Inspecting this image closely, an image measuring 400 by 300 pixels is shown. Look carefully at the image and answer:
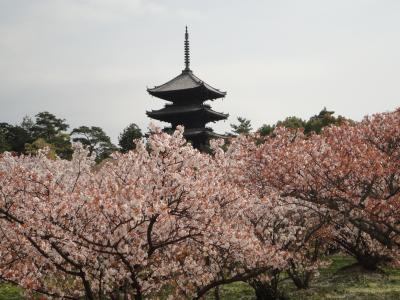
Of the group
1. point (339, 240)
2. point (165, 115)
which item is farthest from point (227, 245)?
point (165, 115)

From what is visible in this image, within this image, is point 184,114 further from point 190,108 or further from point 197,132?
point 197,132

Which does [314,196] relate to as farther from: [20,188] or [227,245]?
[20,188]

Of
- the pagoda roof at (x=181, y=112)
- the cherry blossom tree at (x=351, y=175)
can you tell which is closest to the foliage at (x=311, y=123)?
the pagoda roof at (x=181, y=112)

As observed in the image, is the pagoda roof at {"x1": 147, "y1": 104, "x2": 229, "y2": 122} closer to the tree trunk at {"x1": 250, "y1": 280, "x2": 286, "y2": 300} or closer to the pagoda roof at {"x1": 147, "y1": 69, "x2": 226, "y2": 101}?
the pagoda roof at {"x1": 147, "y1": 69, "x2": 226, "y2": 101}

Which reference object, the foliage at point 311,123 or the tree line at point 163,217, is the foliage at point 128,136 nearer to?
the foliage at point 311,123

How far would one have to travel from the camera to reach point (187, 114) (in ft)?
171

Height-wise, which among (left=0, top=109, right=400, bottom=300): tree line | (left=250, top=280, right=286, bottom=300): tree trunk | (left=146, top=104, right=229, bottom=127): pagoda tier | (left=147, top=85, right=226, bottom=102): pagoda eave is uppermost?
(left=147, top=85, right=226, bottom=102): pagoda eave

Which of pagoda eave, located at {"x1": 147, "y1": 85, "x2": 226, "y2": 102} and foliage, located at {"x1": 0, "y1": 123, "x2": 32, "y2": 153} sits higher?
pagoda eave, located at {"x1": 147, "y1": 85, "x2": 226, "y2": 102}

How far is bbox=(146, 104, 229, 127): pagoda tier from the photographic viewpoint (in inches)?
2024

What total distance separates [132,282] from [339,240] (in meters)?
11.5

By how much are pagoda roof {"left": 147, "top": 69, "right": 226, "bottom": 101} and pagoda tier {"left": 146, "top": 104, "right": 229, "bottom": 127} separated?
125 centimetres

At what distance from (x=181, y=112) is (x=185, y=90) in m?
2.49

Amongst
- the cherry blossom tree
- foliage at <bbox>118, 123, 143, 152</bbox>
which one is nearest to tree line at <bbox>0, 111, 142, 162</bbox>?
foliage at <bbox>118, 123, 143, 152</bbox>

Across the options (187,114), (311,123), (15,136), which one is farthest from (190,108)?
(15,136)
